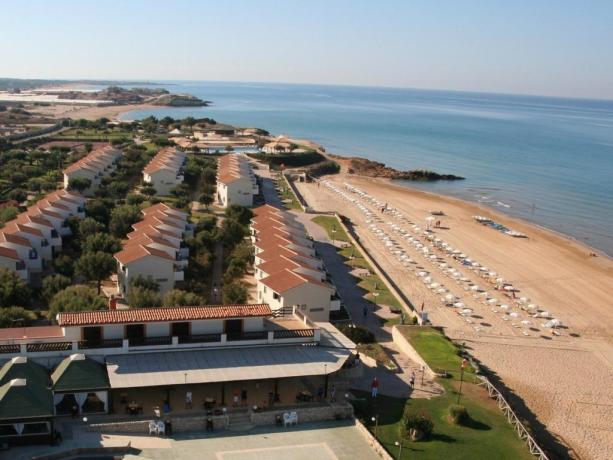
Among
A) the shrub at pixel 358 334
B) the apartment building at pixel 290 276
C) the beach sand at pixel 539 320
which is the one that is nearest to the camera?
the beach sand at pixel 539 320

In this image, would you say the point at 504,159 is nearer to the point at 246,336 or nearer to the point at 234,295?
the point at 234,295

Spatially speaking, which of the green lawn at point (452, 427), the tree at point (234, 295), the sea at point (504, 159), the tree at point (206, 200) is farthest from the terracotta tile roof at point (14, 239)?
the sea at point (504, 159)

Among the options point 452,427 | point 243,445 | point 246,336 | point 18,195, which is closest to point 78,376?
point 243,445

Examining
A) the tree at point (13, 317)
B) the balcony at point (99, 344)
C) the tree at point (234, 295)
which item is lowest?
the tree at point (234, 295)

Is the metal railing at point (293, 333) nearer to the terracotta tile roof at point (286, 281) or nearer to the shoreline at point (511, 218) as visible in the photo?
the terracotta tile roof at point (286, 281)

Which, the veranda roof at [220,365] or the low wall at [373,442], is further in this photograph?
the veranda roof at [220,365]

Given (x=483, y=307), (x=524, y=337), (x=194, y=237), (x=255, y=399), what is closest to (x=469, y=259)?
(x=483, y=307)
